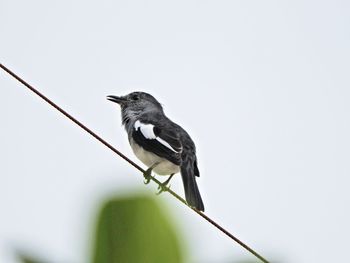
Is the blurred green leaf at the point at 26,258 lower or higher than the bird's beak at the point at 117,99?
lower

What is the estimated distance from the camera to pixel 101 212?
163 centimetres

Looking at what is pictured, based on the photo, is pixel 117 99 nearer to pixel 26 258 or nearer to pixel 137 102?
pixel 137 102

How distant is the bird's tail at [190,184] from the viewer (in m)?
5.94

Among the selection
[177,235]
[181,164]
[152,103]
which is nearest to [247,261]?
[177,235]

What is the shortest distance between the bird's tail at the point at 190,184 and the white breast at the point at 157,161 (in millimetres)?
167

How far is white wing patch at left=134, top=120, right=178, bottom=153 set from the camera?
6.61m

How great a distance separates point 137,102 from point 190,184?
2.37 meters

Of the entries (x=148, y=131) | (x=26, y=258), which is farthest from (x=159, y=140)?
(x=26, y=258)

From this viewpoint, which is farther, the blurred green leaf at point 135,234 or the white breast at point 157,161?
the white breast at point 157,161

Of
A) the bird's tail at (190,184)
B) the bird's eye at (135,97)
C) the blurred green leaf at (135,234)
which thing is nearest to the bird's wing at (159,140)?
the bird's tail at (190,184)

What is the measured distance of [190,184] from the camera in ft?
20.5

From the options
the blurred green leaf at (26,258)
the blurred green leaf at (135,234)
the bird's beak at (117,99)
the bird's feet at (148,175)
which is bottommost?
the blurred green leaf at (26,258)

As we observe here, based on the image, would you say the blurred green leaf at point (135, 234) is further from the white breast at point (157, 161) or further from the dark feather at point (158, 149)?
the white breast at point (157, 161)

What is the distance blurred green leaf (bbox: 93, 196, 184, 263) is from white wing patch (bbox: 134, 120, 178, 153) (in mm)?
4825
